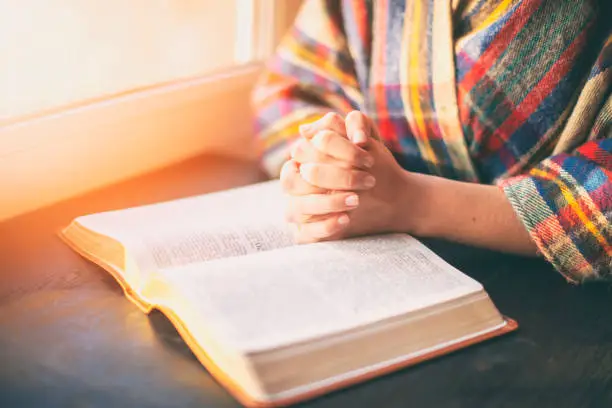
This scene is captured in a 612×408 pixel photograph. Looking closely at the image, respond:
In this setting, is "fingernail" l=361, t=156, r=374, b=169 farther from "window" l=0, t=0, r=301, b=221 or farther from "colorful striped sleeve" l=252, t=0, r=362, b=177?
"window" l=0, t=0, r=301, b=221

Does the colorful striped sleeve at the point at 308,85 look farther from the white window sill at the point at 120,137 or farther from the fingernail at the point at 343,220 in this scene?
the fingernail at the point at 343,220

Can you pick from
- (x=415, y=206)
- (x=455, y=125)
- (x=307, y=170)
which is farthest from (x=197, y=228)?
(x=455, y=125)

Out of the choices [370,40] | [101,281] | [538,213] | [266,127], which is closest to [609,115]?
[538,213]

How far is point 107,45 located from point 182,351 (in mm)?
585

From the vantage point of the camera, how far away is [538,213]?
0.80m

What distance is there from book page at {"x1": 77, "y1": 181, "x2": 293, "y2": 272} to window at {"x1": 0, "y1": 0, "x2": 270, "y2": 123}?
254 millimetres

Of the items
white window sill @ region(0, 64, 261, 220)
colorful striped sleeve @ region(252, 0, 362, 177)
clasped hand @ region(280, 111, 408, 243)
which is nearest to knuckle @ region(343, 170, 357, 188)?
clasped hand @ region(280, 111, 408, 243)

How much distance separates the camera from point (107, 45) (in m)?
1.09

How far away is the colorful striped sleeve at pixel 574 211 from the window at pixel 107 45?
580 mm

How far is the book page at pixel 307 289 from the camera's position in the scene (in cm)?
60

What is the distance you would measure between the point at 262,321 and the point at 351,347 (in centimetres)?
7

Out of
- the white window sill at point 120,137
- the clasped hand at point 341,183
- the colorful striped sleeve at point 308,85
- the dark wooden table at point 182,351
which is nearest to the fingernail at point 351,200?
the clasped hand at point 341,183

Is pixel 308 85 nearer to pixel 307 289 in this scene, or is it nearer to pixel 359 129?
pixel 359 129

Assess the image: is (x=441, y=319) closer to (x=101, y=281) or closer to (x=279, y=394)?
(x=279, y=394)
